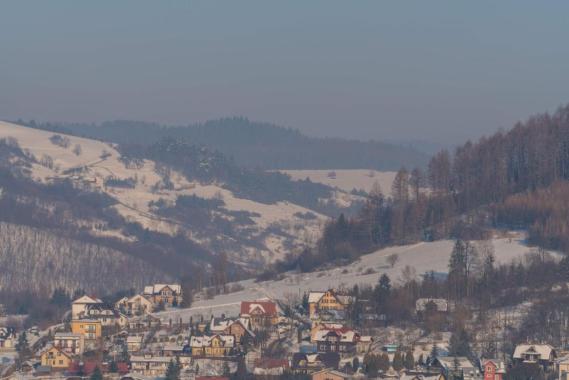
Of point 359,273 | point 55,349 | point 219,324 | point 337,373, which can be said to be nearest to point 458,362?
point 337,373

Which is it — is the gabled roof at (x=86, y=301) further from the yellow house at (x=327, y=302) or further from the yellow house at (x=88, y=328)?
the yellow house at (x=327, y=302)

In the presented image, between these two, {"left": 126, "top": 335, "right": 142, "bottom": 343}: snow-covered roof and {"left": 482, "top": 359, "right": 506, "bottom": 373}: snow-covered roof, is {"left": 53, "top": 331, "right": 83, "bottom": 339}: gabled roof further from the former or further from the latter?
{"left": 482, "top": 359, "right": 506, "bottom": 373}: snow-covered roof

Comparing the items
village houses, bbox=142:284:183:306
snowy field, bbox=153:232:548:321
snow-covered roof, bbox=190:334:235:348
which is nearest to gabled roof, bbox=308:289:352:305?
snowy field, bbox=153:232:548:321

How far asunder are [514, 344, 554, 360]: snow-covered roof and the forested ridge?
22.4 meters

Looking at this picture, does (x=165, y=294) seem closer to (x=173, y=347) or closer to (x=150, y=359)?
(x=173, y=347)

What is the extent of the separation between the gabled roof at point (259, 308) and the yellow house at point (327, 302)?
1.85m

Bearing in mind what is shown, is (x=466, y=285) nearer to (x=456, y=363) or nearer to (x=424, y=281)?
(x=424, y=281)

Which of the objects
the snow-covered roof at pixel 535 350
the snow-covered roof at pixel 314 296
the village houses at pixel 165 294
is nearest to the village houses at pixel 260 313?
the snow-covered roof at pixel 314 296

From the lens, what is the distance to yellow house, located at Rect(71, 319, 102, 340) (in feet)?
319

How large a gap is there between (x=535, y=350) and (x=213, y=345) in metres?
15.3

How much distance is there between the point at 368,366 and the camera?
84375 millimetres

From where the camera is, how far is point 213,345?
91312 millimetres

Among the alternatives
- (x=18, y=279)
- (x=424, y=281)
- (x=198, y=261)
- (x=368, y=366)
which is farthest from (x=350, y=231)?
(x=198, y=261)

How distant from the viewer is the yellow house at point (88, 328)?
97188 millimetres
